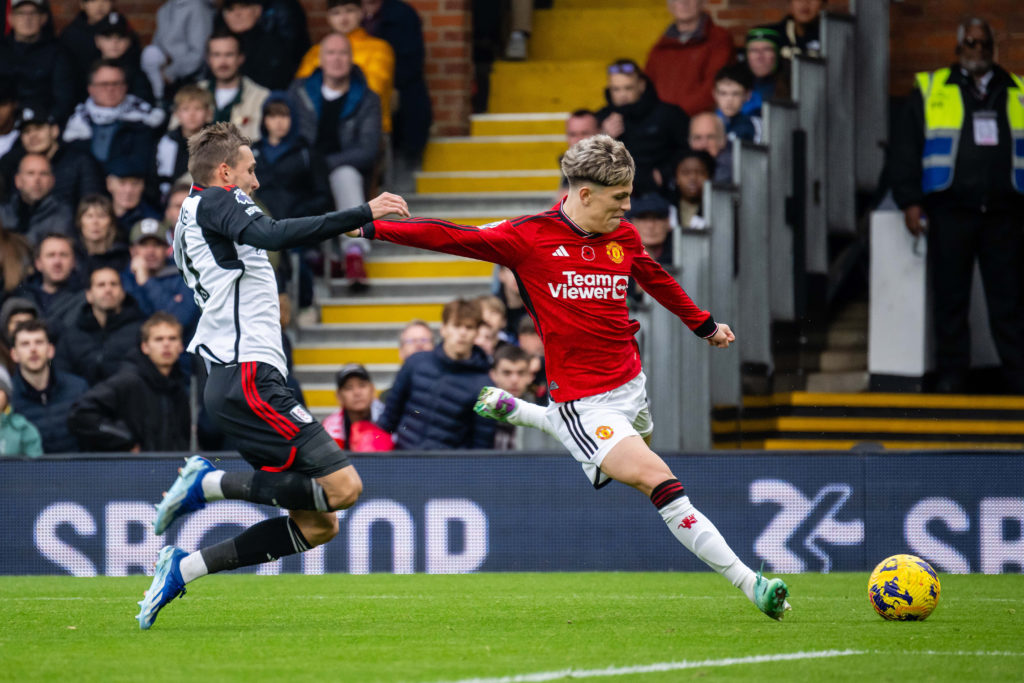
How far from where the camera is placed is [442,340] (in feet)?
35.9

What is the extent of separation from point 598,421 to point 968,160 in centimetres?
607

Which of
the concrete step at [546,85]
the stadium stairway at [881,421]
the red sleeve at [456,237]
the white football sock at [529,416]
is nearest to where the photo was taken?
the red sleeve at [456,237]

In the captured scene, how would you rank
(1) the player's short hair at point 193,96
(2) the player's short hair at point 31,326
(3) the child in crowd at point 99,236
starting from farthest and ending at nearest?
(1) the player's short hair at point 193,96
(3) the child in crowd at point 99,236
(2) the player's short hair at point 31,326

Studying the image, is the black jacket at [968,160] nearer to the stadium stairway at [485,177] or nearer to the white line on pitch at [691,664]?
the stadium stairway at [485,177]

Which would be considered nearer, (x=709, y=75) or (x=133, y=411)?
(x=133, y=411)

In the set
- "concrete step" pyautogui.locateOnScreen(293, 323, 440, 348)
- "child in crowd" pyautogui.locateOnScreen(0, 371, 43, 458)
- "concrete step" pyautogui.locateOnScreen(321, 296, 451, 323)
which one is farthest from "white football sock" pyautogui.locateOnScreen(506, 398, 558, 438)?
"concrete step" pyautogui.locateOnScreen(321, 296, 451, 323)

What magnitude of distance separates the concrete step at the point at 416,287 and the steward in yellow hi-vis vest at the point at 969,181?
349 centimetres

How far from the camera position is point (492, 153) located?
1487cm

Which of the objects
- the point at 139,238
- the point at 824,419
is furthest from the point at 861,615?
the point at 139,238

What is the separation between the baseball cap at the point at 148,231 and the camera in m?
12.5

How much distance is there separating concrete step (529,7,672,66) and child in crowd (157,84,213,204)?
3844mm

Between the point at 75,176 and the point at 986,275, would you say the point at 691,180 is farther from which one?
the point at 75,176

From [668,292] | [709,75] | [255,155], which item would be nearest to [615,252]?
[668,292]

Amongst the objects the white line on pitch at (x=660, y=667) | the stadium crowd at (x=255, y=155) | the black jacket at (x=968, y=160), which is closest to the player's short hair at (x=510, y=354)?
the stadium crowd at (x=255, y=155)
